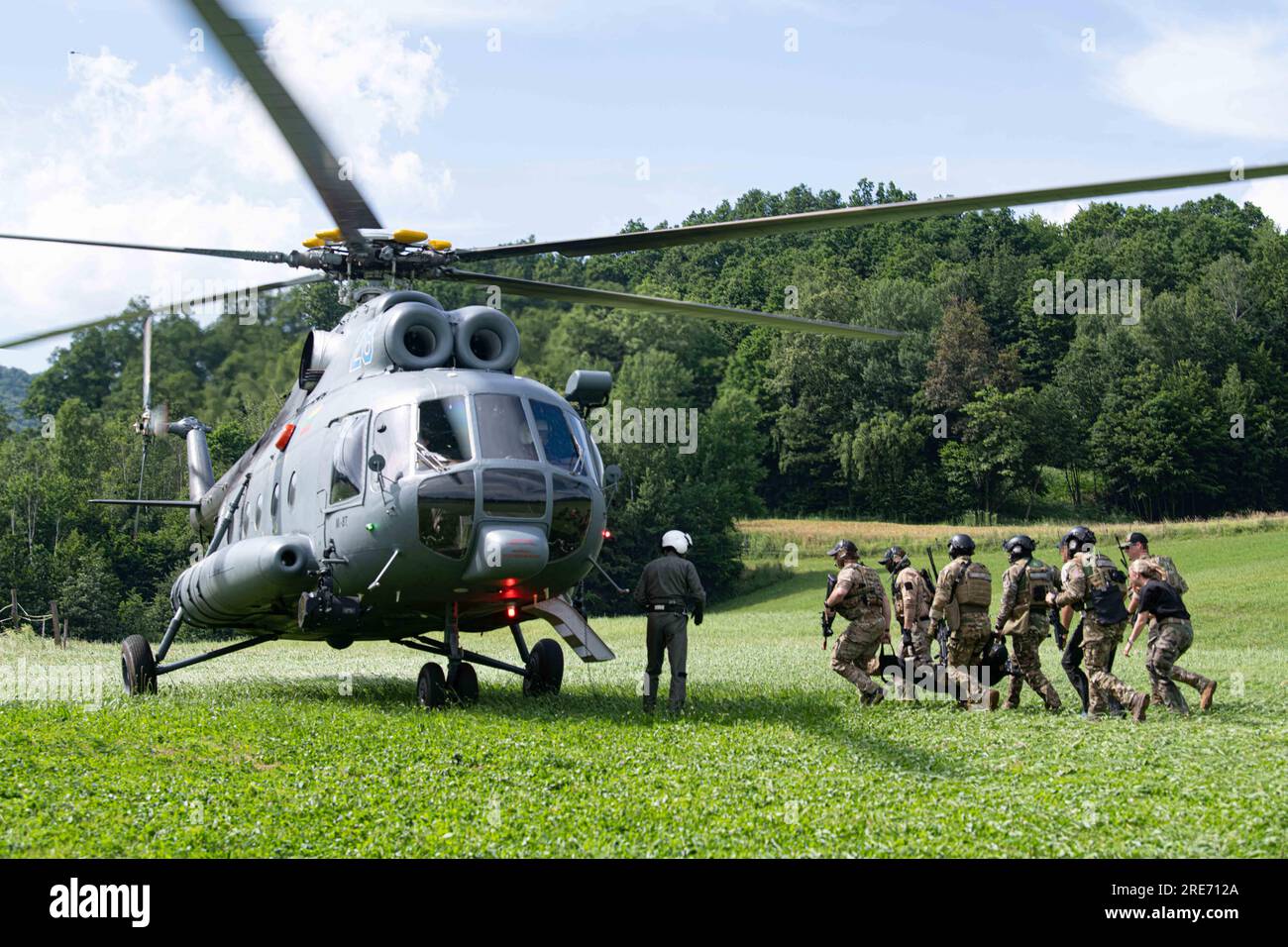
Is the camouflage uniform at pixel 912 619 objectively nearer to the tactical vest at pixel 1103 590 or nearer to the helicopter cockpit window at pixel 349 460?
the tactical vest at pixel 1103 590

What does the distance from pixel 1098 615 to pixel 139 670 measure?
1171 centimetres

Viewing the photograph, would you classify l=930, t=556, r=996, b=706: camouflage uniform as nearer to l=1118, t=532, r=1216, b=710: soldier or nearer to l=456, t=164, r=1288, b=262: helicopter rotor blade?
l=1118, t=532, r=1216, b=710: soldier

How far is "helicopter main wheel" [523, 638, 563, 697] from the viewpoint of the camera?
16078mm

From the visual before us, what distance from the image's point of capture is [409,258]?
15.2 metres

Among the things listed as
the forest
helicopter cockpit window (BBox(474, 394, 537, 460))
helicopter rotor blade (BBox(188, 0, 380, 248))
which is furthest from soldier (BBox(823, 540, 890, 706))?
the forest

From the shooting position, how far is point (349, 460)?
13812mm

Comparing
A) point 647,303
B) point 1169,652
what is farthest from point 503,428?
point 1169,652

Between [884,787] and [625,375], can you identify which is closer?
[884,787]

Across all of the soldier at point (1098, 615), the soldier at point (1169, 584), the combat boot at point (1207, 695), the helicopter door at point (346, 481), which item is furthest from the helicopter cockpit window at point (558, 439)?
the combat boot at point (1207, 695)

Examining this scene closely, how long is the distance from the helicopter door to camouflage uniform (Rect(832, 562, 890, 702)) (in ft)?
18.3

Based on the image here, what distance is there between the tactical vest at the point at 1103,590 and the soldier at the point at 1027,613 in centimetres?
Result: 91

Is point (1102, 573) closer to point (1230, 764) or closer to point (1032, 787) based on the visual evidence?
point (1230, 764)

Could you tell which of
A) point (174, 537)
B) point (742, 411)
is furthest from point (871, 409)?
point (174, 537)
